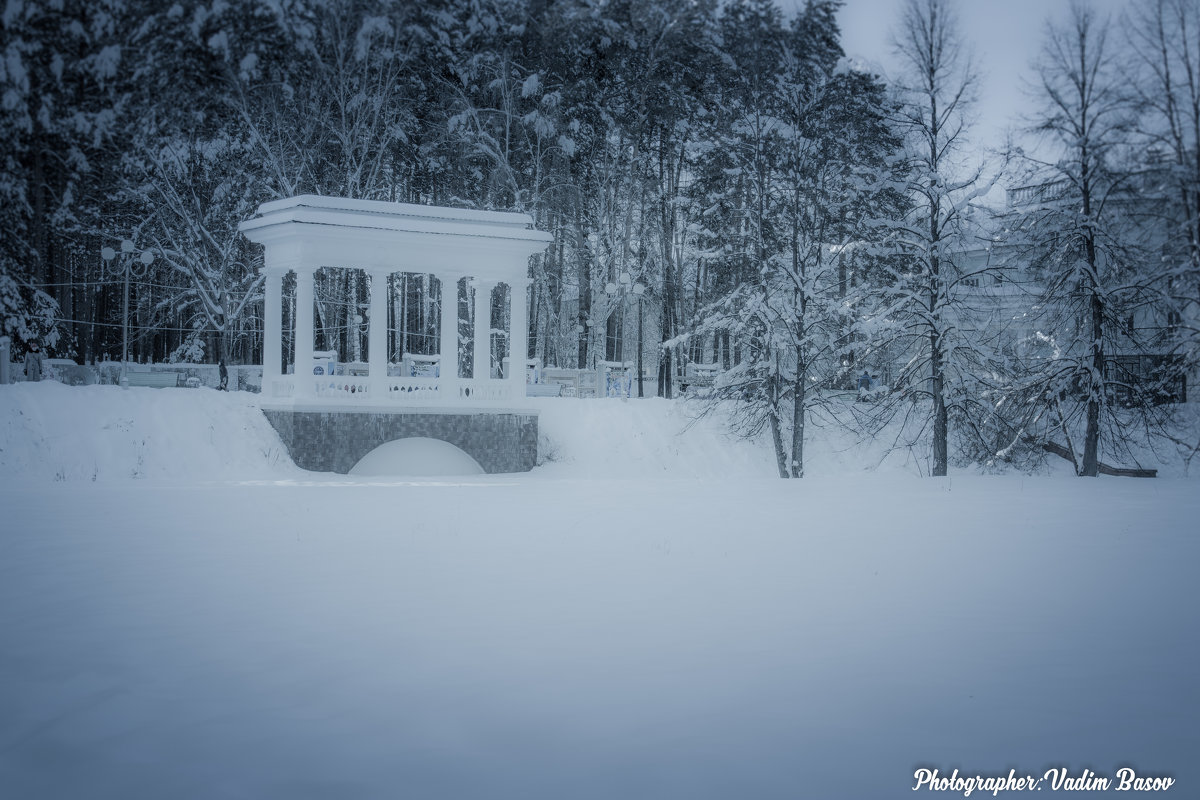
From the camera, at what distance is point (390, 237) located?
2128cm

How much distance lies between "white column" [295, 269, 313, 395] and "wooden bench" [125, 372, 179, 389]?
5443mm

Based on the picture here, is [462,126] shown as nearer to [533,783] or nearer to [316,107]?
[316,107]

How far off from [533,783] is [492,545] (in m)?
6.05

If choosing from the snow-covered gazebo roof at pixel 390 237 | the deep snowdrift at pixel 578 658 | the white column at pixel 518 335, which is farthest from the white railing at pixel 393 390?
the deep snowdrift at pixel 578 658

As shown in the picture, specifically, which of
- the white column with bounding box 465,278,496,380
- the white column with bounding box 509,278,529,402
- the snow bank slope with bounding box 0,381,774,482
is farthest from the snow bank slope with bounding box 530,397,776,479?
A: the white column with bounding box 465,278,496,380

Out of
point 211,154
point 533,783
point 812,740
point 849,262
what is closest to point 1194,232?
point 849,262

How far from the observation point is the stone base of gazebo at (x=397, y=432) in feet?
67.3

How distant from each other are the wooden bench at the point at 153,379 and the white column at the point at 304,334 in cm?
544

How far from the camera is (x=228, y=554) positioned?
9.38 meters

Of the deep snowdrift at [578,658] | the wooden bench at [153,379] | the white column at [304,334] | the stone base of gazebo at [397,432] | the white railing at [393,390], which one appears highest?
the white column at [304,334]

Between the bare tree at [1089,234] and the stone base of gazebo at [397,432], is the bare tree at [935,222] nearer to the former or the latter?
the bare tree at [1089,234]

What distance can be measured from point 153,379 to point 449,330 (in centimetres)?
818

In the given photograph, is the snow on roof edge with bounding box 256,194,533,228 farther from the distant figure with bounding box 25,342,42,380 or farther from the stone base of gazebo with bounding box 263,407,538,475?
the distant figure with bounding box 25,342,42,380

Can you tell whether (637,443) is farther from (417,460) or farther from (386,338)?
(386,338)
